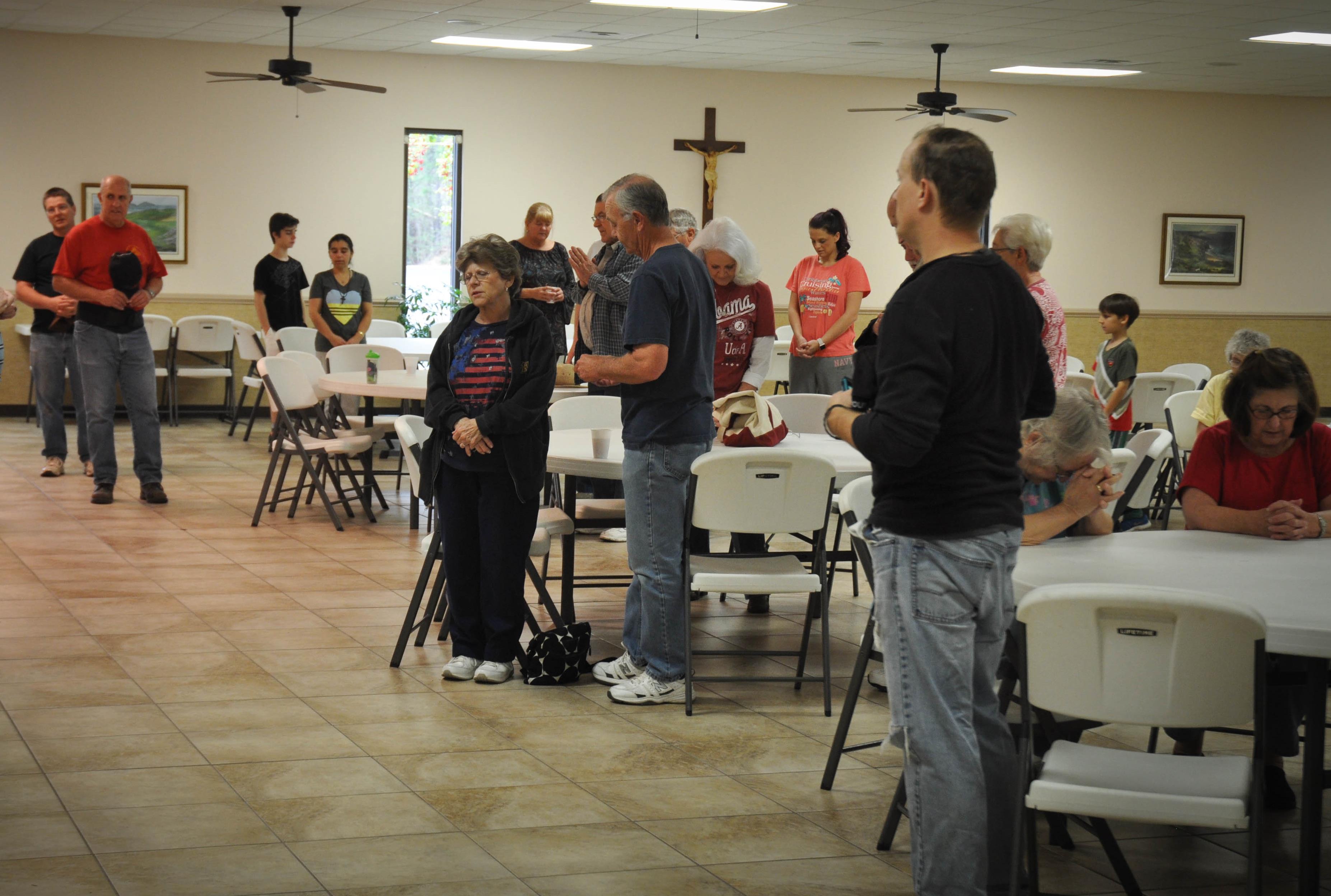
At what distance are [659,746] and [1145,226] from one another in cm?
1285

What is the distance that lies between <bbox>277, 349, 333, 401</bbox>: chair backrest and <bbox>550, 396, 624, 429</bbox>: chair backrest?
2.23 m

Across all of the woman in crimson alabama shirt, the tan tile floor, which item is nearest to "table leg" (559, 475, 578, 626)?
the tan tile floor

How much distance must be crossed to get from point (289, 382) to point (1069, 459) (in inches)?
206

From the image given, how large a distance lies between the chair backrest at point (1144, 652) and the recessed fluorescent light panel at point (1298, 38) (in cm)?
1029

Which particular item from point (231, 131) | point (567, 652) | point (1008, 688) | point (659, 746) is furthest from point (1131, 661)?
point (231, 131)

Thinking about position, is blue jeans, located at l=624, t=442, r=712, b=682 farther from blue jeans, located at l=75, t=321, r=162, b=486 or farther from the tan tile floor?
blue jeans, located at l=75, t=321, r=162, b=486

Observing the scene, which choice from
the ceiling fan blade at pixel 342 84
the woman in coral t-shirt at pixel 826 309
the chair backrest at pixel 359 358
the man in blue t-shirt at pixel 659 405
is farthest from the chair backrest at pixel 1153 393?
the ceiling fan blade at pixel 342 84

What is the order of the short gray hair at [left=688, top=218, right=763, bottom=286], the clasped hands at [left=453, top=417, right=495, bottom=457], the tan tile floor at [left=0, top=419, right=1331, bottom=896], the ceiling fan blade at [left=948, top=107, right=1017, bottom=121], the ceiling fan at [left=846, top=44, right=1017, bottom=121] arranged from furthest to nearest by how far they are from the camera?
the ceiling fan at [left=846, top=44, right=1017, bottom=121] → the ceiling fan blade at [left=948, top=107, right=1017, bottom=121] → the short gray hair at [left=688, top=218, right=763, bottom=286] → the clasped hands at [left=453, top=417, right=495, bottom=457] → the tan tile floor at [left=0, top=419, right=1331, bottom=896]

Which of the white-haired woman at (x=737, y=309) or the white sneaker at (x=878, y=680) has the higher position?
the white-haired woman at (x=737, y=309)

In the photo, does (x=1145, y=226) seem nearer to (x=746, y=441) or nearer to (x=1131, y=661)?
(x=746, y=441)

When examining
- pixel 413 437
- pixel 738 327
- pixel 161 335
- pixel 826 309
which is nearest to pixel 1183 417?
pixel 826 309

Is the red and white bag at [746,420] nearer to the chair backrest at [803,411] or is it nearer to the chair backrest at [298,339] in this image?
the chair backrest at [803,411]

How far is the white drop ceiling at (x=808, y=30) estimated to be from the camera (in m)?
10.4

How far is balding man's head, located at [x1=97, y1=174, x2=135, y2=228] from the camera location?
772cm
